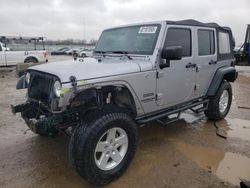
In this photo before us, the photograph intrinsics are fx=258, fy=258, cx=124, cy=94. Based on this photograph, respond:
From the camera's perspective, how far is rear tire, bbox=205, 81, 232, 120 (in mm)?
5488

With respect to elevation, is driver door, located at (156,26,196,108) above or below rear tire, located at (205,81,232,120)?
above

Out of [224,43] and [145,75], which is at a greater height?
[224,43]

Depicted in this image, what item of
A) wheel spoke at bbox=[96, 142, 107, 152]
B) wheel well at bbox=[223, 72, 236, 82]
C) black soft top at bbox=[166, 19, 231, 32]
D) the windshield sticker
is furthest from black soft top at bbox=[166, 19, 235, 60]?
wheel spoke at bbox=[96, 142, 107, 152]

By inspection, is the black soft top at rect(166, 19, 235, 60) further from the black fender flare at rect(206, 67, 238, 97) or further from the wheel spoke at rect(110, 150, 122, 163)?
the wheel spoke at rect(110, 150, 122, 163)

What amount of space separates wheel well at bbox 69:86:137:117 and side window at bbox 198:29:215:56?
1.98 metres

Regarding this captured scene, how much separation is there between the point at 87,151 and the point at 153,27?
225cm

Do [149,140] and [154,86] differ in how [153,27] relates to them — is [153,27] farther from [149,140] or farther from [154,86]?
[149,140]

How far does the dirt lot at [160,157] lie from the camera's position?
133 inches

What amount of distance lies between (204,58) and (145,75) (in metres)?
1.77

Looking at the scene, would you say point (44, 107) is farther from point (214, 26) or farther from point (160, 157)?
point (214, 26)

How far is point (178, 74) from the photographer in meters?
4.28

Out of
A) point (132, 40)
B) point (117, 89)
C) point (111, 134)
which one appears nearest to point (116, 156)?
point (111, 134)

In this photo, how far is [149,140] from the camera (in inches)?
185

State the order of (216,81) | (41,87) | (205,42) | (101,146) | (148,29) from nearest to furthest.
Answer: (101,146), (41,87), (148,29), (205,42), (216,81)
